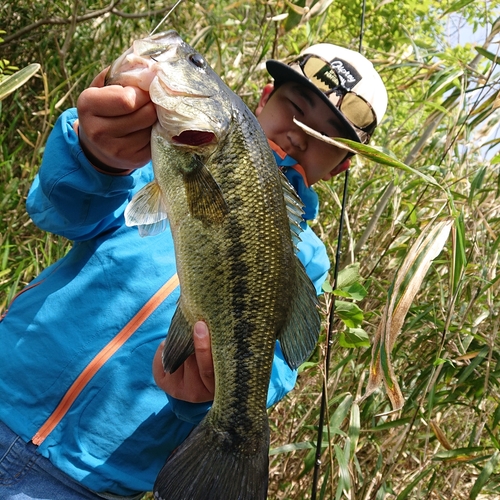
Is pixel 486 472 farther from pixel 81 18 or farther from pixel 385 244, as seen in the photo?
pixel 81 18

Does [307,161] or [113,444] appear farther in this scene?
[307,161]

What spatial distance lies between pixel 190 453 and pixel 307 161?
1192 mm

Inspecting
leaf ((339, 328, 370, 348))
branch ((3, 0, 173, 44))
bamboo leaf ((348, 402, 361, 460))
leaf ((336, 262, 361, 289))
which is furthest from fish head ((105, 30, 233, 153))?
branch ((3, 0, 173, 44))

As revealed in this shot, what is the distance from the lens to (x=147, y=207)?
4.59 ft

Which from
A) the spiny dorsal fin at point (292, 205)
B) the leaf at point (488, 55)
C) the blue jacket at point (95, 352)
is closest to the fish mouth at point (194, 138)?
the spiny dorsal fin at point (292, 205)

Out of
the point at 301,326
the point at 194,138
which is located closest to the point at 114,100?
the point at 194,138

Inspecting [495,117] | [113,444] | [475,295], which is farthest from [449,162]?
[113,444]

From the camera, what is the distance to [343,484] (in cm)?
232

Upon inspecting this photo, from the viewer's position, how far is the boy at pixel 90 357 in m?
1.59

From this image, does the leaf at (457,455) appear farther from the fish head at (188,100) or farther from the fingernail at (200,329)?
the fish head at (188,100)

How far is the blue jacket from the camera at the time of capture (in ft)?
5.54

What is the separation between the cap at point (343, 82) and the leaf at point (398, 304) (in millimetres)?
512

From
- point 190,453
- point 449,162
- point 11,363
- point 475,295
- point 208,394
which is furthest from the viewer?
point 449,162

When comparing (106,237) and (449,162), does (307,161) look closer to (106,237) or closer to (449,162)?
(106,237)
